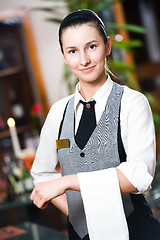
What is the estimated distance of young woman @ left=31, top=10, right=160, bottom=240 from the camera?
2.60 ft

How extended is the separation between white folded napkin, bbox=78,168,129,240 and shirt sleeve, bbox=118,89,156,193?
36 millimetres

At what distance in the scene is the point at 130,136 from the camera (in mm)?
825

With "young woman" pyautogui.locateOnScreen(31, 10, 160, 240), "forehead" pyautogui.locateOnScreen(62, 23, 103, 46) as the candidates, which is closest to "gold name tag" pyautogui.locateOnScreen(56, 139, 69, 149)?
"young woman" pyautogui.locateOnScreen(31, 10, 160, 240)

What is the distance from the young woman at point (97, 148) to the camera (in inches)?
31.2

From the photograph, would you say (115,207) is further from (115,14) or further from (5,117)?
(115,14)

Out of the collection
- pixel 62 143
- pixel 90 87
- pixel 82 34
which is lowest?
pixel 62 143

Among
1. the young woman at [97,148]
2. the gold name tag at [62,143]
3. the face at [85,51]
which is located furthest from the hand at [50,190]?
the face at [85,51]

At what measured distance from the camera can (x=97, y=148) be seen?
0.85 metres

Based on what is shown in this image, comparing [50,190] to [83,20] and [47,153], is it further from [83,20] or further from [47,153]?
[83,20]

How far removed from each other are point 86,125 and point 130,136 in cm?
11

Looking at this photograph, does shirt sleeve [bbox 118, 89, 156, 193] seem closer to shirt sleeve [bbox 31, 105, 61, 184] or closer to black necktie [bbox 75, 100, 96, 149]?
black necktie [bbox 75, 100, 96, 149]

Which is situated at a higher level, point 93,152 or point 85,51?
point 85,51

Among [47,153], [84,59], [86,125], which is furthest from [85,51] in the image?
[47,153]

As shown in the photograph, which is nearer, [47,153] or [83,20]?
[83,20]
